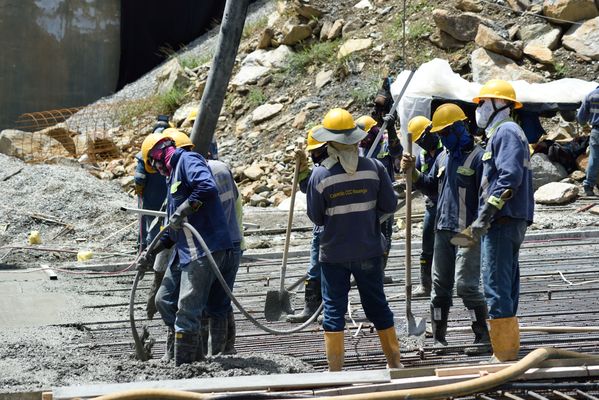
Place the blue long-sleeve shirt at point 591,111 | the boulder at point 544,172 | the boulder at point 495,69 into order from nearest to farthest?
1. the blue long-sleeve shirt at point 591,111
2. the boulder at point 544,172
3. the boulder at point 495,69

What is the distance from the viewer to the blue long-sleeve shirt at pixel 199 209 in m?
7.14

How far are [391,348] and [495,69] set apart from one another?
469 inches

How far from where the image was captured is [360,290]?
6852 mm

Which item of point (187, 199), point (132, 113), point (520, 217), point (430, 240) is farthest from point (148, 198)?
point (132, 113)

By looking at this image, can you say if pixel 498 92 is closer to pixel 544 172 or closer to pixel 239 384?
pixel 239 384

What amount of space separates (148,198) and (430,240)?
3503 millimetres

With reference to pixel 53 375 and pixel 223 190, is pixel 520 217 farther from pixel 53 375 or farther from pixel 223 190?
pixel 53 375

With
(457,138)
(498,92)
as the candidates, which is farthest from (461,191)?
(498,92)

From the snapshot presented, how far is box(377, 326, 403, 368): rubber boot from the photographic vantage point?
682 cm

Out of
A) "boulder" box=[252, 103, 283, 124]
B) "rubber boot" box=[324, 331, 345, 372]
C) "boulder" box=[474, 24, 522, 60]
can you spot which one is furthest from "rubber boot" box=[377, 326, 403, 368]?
"boulder" box=[252, 103, 283, 124]

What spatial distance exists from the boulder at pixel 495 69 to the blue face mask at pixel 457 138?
416 inches

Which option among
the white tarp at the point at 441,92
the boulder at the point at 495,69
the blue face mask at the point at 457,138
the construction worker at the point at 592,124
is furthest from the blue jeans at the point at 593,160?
the blue face mask at the point at 457,138

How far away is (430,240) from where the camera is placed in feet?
29.9

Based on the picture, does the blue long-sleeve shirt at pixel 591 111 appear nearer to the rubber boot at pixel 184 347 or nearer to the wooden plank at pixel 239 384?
the rubber boot at pixel 184 347
